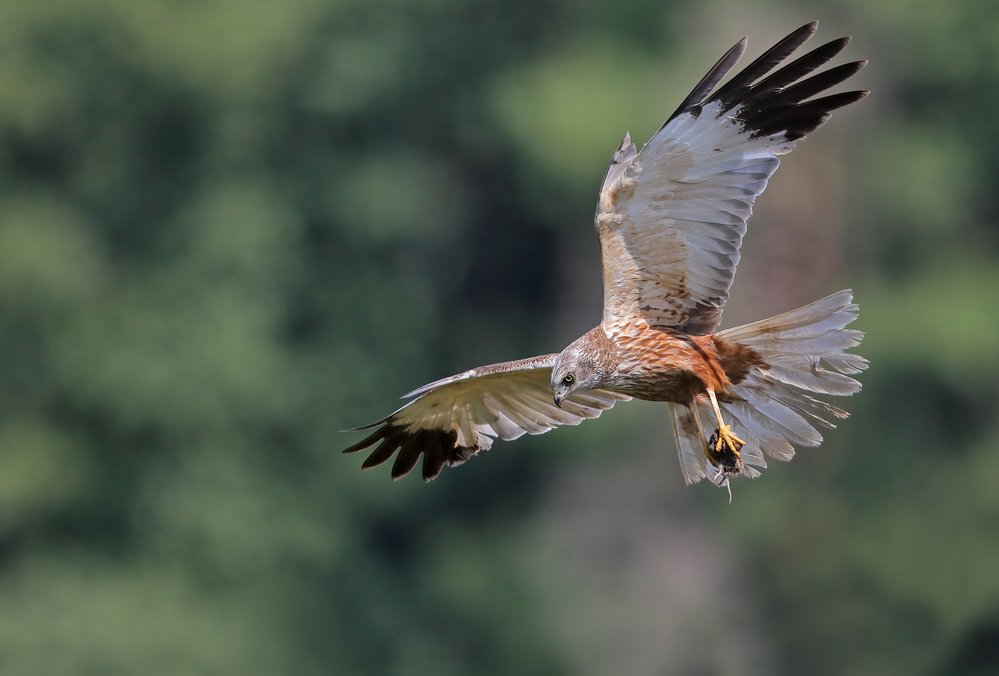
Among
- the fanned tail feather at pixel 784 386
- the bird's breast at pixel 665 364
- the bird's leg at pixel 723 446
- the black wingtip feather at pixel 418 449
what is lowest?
the bird's leg at pixel 723 446

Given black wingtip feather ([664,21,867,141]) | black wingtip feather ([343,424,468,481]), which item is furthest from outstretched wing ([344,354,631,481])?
black wingtip feather ([664,21,867,141])

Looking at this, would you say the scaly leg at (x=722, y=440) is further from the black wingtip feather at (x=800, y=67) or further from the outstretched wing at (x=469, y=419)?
the black wingtip feather at (x=800, y=67)

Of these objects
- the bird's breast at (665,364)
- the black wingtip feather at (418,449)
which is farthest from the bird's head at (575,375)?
the black wingtip feather at (418,449)

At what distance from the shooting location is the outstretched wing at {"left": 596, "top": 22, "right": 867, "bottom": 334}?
9.77m

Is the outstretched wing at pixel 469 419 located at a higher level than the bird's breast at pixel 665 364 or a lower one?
higher

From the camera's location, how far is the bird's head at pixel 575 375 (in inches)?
405

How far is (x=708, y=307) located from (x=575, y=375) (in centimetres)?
89

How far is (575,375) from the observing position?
10.3m

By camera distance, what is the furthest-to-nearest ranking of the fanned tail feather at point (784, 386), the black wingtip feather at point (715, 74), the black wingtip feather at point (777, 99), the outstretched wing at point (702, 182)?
the fanned tail feather at point (784, 386)
the outstretched wing at point (702, 182)
the black wingtip feather at point (777, 99)
the black wingtip feather at point (715, 74)

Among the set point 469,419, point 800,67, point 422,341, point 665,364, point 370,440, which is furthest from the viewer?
point 422,341

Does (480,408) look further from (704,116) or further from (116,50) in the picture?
(116,50)

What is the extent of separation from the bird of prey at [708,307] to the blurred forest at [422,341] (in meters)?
14.0

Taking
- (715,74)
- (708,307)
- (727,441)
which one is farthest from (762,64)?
(727,441)

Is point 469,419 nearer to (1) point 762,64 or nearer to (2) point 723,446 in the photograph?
(2) point 723,446
